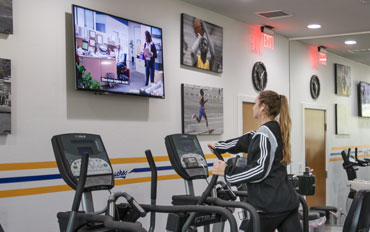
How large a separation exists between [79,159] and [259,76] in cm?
468

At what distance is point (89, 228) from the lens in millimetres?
2643

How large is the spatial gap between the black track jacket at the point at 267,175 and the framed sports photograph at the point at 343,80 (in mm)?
4266

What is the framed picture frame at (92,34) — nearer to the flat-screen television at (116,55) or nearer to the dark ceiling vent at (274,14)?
the flat-screen television at (116,55)

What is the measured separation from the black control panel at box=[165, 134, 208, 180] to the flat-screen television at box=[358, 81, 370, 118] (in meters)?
3.98

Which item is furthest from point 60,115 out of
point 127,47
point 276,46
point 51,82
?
point 276,46

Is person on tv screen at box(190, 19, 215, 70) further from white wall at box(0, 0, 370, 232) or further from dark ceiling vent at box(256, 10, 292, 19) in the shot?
dark ceiling vent at box(256, 10, 292, 19)

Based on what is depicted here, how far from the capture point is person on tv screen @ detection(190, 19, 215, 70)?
5.84m

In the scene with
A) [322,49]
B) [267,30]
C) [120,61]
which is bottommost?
[120,61]

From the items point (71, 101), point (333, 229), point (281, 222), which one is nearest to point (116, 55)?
point (71, 101)

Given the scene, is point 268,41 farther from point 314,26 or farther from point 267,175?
point 267,175

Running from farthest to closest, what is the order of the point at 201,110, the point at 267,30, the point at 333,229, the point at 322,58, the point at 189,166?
the point at 322,58
the point at 267,30
the point at 333,229
the point at 201,110
the point at 189,166

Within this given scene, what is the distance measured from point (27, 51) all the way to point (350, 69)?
478cm

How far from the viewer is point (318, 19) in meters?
6.56

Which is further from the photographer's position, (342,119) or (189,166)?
(342,119)
